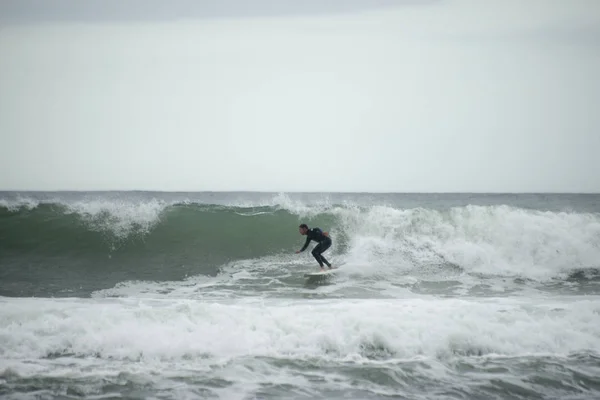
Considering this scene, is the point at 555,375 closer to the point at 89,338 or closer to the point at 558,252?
the point at 89,338

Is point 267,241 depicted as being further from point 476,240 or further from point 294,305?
point 294,305

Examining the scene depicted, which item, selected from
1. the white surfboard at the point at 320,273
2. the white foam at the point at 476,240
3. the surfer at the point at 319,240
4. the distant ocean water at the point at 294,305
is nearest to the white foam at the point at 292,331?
the distant ocean water at the point at 294,305

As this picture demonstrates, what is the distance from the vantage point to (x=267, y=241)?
15.7 m

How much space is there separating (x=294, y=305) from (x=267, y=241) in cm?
703

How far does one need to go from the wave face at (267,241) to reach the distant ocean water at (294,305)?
0.21 ft

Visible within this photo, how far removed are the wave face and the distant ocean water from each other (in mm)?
63

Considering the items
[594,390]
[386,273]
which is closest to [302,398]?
[594,390]

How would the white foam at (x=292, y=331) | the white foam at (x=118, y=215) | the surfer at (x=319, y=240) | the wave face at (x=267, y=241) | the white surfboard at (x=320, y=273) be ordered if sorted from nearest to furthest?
the white foam at (x=292, y=331) → the white surfboard at (x=320, y=273) → the surfer at (x=319, y=240) → the wave face at (x=267, y=241) → the white foam at (x=118, y=215)

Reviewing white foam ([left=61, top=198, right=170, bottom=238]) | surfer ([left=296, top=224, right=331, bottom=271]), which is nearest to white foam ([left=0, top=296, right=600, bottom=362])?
surfer ([left=296, top=224, right=331, bottom=271])

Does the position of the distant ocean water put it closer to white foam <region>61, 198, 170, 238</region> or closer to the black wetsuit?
white foam <region>61, 198, 170, 238</region>

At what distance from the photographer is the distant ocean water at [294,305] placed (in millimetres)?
5625

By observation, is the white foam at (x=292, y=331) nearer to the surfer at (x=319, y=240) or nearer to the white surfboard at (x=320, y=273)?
the white surfboard at (x=320, y=273)

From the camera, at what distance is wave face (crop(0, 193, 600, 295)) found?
13031 millimetres

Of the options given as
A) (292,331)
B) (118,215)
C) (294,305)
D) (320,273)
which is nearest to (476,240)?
(320,273)
